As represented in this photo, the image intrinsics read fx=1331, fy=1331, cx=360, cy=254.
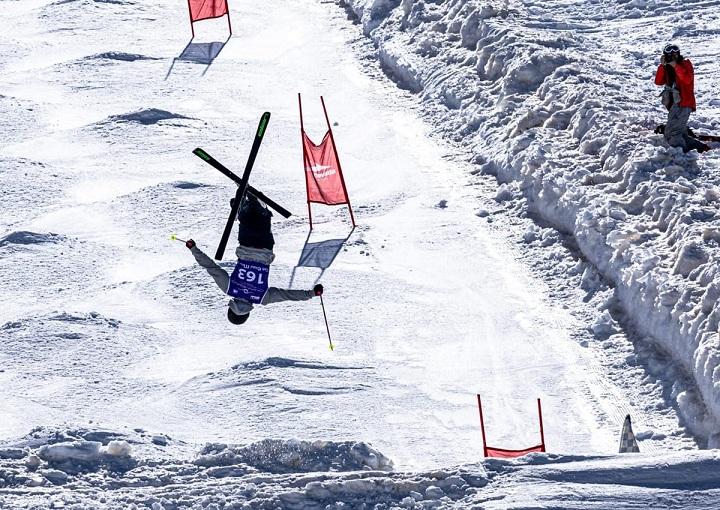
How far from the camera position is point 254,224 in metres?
10.7

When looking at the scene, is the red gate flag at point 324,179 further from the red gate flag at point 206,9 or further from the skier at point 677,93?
the red gate flag at point 206,9

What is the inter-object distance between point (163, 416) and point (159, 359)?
134 centimetres

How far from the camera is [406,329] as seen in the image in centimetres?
1469

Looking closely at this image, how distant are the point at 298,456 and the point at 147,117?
1189 centimetres

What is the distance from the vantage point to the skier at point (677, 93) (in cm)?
1567

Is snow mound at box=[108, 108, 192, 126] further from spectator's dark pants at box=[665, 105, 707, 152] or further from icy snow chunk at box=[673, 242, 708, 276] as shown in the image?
icy snow chunk at box=[673, 242, 708, 276]

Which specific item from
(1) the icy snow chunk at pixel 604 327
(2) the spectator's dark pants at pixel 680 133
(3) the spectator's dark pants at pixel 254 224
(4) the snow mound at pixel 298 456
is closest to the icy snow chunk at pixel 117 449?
(4) the snow mound at pixel 298 456

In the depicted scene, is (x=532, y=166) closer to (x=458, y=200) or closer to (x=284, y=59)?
(x=458, y=200)

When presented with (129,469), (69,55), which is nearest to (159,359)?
(129,469)

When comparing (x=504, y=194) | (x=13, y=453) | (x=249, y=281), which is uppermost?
(x=249, y=281)

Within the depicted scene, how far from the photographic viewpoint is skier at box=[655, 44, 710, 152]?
15.7 meters

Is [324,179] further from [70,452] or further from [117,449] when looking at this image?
[70,452]

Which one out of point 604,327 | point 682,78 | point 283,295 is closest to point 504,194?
point 682,78

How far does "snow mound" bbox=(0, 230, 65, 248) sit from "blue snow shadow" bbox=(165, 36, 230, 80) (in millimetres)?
6939
